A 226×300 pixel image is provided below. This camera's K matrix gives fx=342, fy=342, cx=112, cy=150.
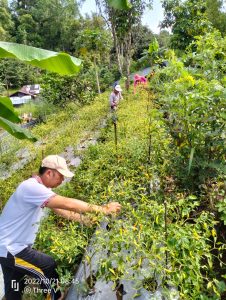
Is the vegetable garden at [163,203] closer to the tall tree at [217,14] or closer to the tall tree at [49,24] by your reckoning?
the tall tree at [217,14]

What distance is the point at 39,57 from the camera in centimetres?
242

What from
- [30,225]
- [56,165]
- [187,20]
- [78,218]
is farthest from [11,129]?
[187,20]

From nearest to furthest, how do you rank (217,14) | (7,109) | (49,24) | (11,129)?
(11,129) < (7,109) < (217,14) < (49,24)

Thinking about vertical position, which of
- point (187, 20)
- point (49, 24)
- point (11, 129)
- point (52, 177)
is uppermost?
point (49, 24)

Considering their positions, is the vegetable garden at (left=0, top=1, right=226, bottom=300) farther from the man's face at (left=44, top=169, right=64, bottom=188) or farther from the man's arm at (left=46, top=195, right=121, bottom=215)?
the man's face at (left=44, top=169, right=64, bottom=188)

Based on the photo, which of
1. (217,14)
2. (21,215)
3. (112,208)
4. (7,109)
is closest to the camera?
(112,208)

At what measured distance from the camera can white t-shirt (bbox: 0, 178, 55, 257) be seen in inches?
95.4

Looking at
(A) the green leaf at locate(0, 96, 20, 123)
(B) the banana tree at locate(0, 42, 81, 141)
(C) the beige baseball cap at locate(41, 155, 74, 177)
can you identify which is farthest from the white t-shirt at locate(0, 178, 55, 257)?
(A) the green leaf at locate(0, 96, 20, 123)

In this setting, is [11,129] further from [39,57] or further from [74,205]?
[74,205]

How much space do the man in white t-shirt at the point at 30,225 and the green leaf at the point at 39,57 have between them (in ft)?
2.23

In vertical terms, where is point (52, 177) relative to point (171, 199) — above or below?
above

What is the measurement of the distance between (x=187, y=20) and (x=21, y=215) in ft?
36.8

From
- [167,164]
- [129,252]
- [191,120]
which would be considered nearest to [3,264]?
[129,252]

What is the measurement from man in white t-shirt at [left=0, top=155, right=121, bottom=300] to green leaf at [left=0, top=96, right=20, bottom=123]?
0.69 metres
